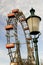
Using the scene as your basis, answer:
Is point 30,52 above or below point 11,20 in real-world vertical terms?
below

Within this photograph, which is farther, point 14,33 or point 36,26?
point 14,33

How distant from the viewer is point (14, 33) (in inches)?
1341

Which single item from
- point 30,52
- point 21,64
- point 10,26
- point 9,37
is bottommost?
point 21,64

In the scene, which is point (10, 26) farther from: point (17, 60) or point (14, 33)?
point (17, 60)

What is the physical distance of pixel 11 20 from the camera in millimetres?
34719

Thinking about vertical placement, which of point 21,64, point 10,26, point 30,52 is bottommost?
point 21,64

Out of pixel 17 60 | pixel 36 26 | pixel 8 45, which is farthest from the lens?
pixel 17 60

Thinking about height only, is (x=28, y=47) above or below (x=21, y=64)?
above

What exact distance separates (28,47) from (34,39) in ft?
98.8

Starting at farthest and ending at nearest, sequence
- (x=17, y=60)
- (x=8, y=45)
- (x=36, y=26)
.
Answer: (x=17, y=60), (x=8, y=45), (x=36, y=26)

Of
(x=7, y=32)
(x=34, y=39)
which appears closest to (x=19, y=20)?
(x=7, y=32)

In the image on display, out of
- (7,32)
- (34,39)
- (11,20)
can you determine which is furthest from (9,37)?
(34,39)

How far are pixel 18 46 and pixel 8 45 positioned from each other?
2.31m

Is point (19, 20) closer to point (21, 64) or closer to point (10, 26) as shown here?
point (10, 26)
